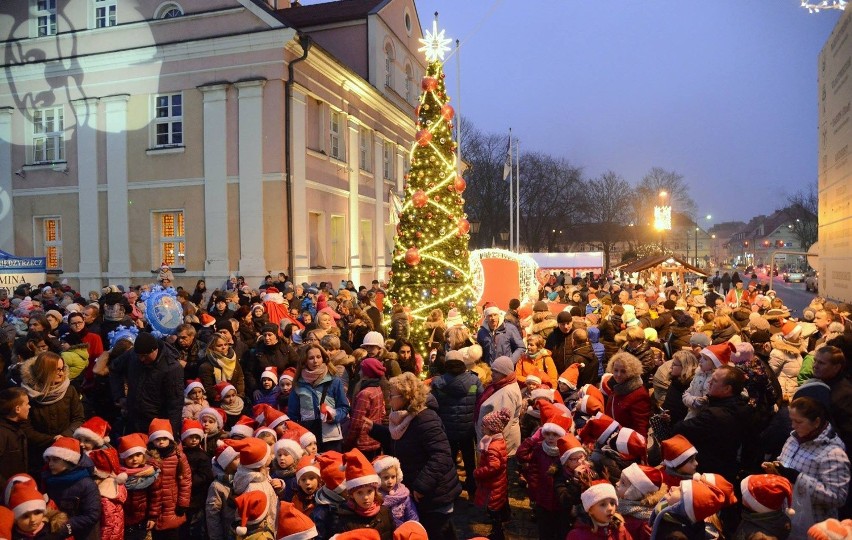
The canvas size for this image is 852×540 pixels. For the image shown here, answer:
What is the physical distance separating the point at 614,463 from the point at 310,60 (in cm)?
1874

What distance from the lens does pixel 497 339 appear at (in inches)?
324

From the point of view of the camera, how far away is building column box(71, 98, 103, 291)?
21.3 m

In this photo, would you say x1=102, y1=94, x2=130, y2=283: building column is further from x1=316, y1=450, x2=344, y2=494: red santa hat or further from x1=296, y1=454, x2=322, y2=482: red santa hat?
x1=316, y1=450, x2=344, y2=494: red santa hat

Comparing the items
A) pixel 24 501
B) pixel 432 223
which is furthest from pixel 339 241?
pixel 24 501

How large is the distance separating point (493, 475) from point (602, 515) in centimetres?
157

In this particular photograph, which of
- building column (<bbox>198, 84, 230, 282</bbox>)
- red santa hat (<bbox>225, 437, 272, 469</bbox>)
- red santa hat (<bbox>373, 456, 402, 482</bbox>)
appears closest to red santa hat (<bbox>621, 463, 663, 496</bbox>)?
red santa hat (<bbox>373, 456, 402, 482</bbox>)

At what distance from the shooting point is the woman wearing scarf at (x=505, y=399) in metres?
5.83

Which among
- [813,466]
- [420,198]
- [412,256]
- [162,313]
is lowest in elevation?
[813,466]

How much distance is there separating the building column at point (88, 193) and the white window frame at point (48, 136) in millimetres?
1036

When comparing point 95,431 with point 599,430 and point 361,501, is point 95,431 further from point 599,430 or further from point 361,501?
point 599,430

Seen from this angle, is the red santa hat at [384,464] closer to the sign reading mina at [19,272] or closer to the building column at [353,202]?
the sign reading mina at [19,272]

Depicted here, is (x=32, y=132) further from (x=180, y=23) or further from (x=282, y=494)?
(x=282, y=494)

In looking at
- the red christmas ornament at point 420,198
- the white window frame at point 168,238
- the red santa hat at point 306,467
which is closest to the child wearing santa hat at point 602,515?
the red santa hat at point 306,467

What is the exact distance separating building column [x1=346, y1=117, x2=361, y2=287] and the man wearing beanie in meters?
18.2
